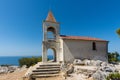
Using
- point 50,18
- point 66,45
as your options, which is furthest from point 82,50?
point 50,18

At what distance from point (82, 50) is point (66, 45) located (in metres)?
3.31

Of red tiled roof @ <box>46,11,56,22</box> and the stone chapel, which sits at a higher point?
red tiled roof @ <box>46,11,56,22</box>

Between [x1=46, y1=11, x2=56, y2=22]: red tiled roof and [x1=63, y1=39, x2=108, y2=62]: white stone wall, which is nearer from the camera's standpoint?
[x1=63, y1=39, x2=108, y2=62]: white stone wall

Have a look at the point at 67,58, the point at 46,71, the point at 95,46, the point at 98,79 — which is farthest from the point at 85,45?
the point at 98,79

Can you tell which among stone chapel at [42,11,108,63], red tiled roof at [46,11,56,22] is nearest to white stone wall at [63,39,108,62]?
stone chapel at [42,11,108,63]

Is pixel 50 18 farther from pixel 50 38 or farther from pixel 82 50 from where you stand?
pixel 82 50

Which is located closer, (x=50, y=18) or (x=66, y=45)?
(x=66, y=45)

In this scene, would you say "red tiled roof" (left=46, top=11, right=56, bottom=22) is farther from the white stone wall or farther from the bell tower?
the white stone wall

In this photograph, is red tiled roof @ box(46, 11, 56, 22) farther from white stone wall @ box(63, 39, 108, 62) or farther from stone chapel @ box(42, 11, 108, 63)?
white stone wall @ box(63, 39, 108, 62)

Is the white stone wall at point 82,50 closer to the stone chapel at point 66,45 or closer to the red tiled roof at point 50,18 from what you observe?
the stone chapel at point 66,45

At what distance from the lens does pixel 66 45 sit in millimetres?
24344

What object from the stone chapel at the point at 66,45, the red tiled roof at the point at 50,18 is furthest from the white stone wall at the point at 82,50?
the red tiled roof at the point at 50,18

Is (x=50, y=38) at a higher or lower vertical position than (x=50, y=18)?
lower

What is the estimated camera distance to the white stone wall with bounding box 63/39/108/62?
79.9 ft
